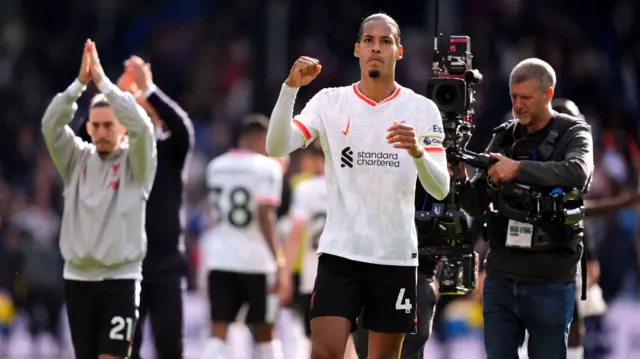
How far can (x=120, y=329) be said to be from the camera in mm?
8461

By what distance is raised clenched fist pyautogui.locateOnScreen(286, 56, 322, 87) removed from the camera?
6.74 metres

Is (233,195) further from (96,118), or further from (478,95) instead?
(478,95)

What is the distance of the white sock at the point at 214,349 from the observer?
1155 cm

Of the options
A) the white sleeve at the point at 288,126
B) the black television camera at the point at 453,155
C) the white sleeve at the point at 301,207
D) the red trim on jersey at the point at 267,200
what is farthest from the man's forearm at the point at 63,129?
the white sleeve at the point at 301,207

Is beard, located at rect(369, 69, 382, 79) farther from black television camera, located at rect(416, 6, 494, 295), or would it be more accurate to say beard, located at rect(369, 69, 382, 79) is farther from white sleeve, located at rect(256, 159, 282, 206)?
white sleeve, located at rect(256, 159, 282, 206)

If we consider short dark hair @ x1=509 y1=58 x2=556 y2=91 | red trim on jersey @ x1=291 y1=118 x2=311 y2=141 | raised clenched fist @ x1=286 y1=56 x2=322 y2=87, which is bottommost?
red trim on jersey @ x1=291 y1=118 x2=311 y2=141

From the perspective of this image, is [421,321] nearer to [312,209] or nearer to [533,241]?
[533,241]

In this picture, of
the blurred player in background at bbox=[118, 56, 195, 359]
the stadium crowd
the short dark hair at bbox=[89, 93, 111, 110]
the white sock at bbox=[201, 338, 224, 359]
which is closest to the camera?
the short dark hair at bbox=[89, 93, 111, 110]

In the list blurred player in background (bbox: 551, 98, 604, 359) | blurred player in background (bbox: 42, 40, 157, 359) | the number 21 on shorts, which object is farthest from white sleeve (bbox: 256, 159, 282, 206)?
the number 21 on shorts

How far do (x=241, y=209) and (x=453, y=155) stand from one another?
4.33 m

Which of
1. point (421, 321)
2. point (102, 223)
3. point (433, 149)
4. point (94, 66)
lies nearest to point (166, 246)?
point (102, 223)

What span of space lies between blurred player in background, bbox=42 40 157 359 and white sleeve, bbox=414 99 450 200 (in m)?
2.02

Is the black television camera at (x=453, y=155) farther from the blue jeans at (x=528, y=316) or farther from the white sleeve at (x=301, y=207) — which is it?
the white sleeve at (x=301, y=207)

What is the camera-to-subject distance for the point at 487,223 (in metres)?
7.99
